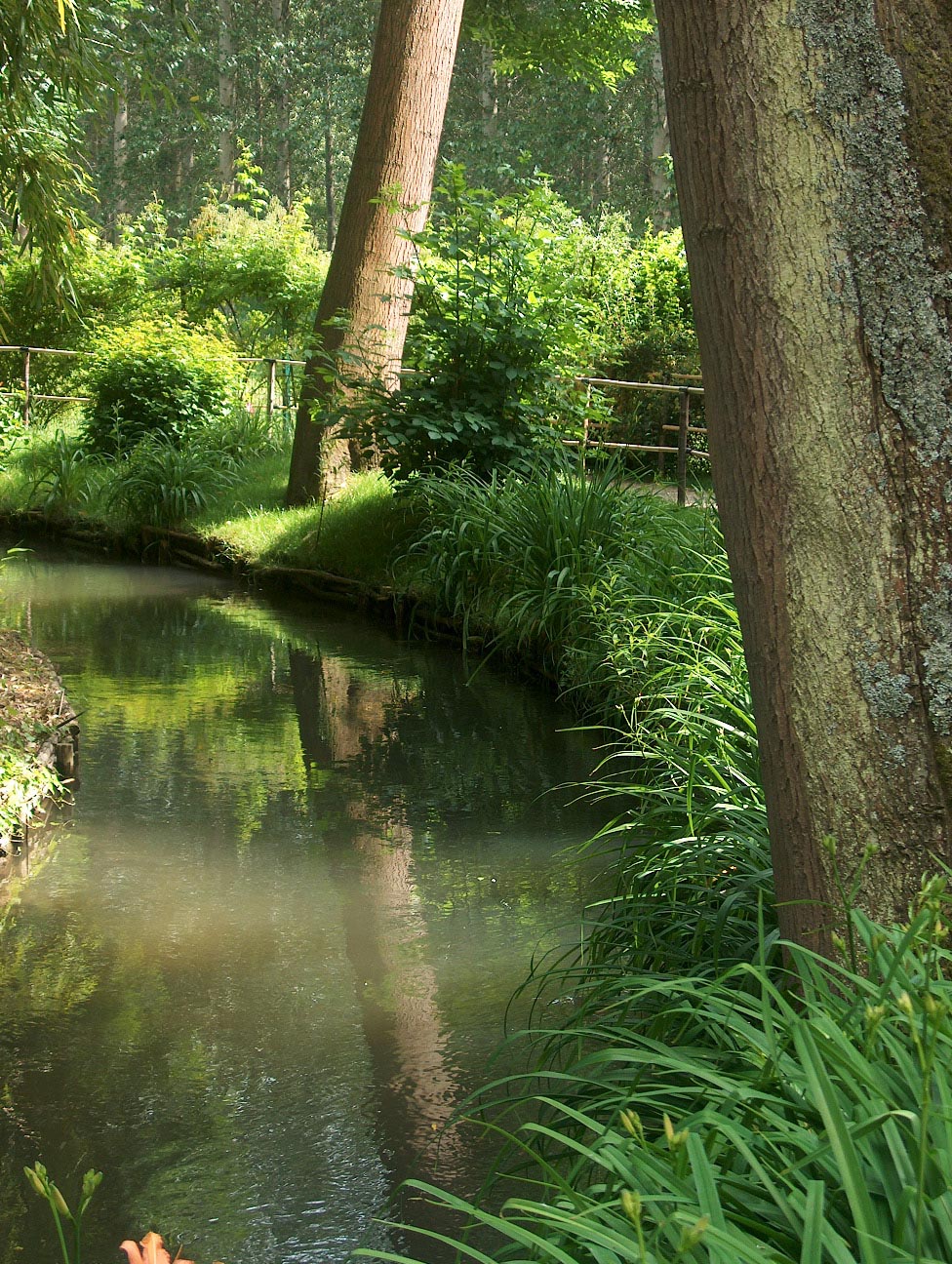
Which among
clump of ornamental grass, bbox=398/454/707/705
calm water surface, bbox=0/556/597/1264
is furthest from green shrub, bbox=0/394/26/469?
calm water surface, bbox=0/556/597/1264

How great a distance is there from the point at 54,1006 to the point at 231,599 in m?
6.45

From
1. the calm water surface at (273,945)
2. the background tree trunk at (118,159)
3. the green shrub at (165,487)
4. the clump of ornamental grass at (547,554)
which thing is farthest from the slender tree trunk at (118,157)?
the calm water surface at (273,945)

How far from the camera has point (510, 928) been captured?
390 centimetres

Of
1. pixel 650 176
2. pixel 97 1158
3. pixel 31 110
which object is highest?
pixel 650 176

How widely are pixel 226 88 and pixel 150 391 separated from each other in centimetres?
2193

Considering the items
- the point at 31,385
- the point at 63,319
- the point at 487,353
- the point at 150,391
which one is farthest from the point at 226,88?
the point at 487,353

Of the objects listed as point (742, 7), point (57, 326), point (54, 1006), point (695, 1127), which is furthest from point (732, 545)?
point (57, 326)

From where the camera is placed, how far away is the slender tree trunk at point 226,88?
31641 mm

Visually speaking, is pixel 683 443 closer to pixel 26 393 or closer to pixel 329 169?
pixel 26 393

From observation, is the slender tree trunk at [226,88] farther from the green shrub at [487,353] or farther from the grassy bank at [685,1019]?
the grassy bank at [685,1019]

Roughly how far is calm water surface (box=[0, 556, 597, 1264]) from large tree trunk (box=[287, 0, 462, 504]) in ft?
14.8

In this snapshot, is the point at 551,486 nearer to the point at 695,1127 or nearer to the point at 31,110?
the point at 31,110

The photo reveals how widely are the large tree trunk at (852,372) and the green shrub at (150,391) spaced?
463 inches

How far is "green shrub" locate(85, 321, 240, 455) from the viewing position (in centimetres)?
1346
